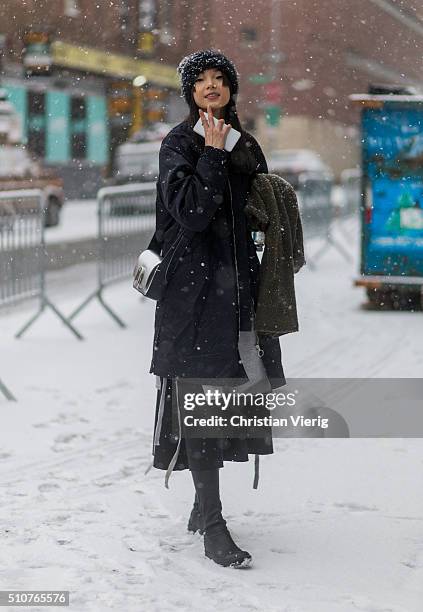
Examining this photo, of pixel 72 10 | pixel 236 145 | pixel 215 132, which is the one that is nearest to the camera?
pixel 215 132

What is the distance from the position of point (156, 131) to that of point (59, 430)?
22.1 meters

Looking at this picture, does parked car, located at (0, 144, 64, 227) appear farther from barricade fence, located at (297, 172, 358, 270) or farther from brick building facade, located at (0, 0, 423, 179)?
barricade fence, located at (297, 172, 358, 270)

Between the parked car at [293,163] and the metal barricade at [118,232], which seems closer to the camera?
the metal barricade at [118,232]

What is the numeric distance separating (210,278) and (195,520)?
3.25 ft

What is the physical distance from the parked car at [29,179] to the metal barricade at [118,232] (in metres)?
9.51

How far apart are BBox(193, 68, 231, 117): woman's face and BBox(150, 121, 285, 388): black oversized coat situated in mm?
117

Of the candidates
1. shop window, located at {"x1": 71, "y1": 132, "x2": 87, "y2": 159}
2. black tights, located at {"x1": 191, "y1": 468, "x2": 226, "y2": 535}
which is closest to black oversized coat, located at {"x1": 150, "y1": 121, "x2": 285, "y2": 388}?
black tights, located at {"x1": 191, "y1": 468, "x2": 226, "y2": 535}

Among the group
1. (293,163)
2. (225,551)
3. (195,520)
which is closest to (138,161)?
(293,163)

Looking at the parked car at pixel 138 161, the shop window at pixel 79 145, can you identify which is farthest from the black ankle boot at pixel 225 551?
the shop window at pixel 79 145

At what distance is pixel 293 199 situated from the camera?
4020 mm

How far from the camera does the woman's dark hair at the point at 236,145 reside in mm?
3881

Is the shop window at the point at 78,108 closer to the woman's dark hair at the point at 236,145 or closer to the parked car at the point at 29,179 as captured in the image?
the parked car at the point at 29,179

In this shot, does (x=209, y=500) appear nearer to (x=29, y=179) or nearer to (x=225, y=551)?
(x=225, y=551)

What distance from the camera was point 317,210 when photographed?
→ 583 inches
